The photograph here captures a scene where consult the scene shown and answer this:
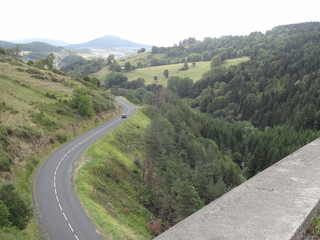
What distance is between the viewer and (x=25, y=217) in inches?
889

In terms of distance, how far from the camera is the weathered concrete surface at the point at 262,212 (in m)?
4.72

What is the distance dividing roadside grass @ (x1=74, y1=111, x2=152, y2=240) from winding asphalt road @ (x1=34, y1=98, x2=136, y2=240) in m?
1.07

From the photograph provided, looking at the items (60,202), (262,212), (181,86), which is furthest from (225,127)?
(262,212)

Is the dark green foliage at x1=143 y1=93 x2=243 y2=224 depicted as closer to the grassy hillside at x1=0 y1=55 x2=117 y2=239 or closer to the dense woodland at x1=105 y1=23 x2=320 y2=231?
the dense woodland at x1=105 y1=23 x2=320 y2=231

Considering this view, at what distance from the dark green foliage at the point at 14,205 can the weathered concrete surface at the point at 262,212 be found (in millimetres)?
20063

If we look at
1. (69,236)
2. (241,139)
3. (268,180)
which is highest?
(268,180)

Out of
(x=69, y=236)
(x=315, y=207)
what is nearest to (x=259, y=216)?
(x=315, y=207)

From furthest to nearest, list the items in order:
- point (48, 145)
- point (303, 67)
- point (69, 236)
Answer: point (303, 67) < point (48, 145) < point (69, 236)

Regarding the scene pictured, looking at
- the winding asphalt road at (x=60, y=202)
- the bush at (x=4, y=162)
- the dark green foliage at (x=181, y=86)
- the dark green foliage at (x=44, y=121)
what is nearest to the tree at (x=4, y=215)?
the winding asphalt road at (x=60, y=202)

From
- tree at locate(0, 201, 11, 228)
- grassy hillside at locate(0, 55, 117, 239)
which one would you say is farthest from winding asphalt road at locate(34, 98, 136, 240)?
tree at locate(0, 201, 11, 228)

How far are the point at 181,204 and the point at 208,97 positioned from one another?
457 ft

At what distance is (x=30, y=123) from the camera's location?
4878 cm

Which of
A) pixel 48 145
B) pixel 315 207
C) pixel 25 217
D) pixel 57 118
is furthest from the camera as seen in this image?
pixel 57 118

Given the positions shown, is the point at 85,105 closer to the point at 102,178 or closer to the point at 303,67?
the point at 102,178
